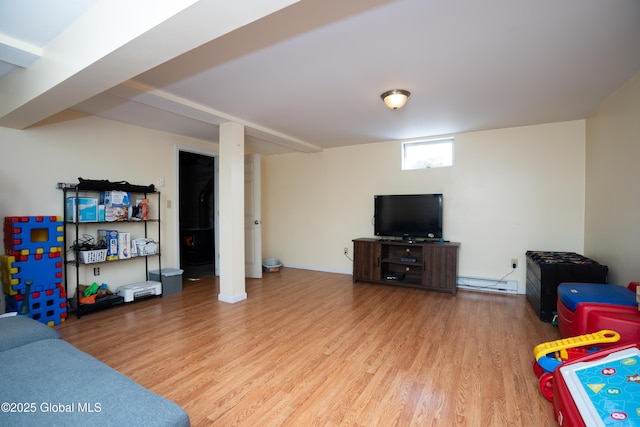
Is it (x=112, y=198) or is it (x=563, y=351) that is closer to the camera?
(x=563, y=351)

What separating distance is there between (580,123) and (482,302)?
8.62 feet

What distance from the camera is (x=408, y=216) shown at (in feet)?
14.9

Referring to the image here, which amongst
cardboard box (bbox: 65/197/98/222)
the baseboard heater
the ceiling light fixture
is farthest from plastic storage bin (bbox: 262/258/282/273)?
the ceiling light fixture

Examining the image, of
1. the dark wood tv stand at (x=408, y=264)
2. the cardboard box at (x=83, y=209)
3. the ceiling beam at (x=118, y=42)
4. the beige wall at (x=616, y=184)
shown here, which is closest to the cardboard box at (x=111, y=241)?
the cardboard box at (x=83, y=209)

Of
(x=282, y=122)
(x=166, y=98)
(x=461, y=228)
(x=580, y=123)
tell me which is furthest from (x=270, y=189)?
(x=580, y=123)

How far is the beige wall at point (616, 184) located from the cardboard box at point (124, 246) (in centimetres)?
526

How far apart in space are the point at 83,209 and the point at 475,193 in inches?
202

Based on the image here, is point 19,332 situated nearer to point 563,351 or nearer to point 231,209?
point 231,209

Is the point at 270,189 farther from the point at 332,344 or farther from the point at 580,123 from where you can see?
the point at 580,123

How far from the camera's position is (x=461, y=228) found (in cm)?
442

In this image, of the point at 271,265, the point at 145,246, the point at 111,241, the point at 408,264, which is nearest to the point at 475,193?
the point at 408,264

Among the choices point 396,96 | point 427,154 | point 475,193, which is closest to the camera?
point 396,96

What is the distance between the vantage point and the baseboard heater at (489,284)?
4.10m

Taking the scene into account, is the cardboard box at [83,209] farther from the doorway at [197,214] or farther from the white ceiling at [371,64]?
the doorway at [197,214]
